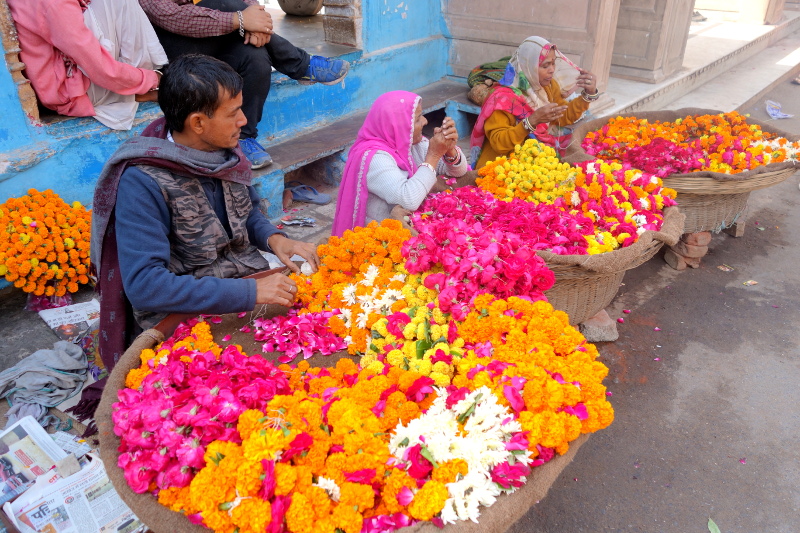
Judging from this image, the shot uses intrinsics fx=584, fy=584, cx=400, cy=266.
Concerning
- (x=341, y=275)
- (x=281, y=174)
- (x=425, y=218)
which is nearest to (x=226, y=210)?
(x=341, y=275)

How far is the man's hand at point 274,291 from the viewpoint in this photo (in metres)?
2.17

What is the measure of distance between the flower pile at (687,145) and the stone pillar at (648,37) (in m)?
2.99

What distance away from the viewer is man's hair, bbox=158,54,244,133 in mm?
2057

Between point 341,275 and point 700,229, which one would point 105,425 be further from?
point 700,229

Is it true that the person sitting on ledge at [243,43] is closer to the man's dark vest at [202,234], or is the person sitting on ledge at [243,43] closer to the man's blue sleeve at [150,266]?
the man's dark vest at [202,234]

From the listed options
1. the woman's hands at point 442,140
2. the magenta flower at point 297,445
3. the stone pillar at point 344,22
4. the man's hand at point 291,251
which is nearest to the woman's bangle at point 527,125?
the woman's hands at point 442,140

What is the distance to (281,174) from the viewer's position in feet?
15.0

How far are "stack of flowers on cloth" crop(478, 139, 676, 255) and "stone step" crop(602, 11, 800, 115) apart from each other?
298 cm

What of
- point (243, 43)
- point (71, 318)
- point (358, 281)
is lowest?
point (71, 318)

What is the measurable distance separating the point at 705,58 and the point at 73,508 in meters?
9.68

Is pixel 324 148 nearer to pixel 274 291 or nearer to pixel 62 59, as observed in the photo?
pixel 62 59

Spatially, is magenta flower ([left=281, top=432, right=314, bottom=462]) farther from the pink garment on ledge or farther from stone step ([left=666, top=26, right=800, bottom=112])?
stone step ([left=666, top=26, right=800, bottom=112])

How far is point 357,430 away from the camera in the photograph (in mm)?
1490

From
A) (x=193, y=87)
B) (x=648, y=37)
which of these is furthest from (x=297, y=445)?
(x=648, y=37)
